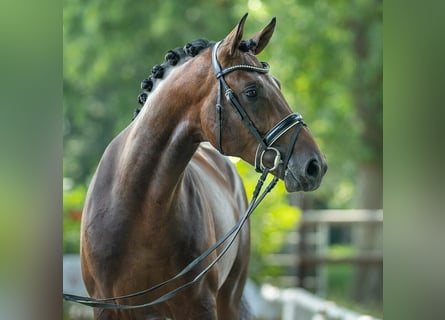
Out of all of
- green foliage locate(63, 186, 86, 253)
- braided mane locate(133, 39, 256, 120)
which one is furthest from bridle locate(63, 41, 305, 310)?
green foliage locate(63, 186, 86, 253)

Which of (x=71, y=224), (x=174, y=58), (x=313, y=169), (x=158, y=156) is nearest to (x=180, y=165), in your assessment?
(x=158, y=156)

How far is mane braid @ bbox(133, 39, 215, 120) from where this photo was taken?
341cm

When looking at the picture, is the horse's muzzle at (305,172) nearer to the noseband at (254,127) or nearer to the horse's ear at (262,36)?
the noseband at (254,127)

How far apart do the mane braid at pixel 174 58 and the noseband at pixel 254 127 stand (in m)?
0.20

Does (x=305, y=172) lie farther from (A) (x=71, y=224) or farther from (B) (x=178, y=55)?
(A) (x=71, y=224)

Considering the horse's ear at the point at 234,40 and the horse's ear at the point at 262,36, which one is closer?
the horse's ear at the point at 234,40

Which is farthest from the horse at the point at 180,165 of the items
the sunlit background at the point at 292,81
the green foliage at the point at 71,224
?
the green foliage at the point at 71,224

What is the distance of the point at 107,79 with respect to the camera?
12.7 m

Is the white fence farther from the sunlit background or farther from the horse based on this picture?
the horse

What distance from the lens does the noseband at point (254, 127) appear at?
3.09 metres

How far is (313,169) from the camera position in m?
3.06
